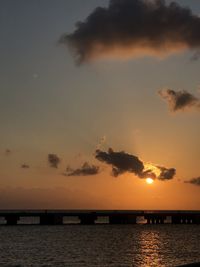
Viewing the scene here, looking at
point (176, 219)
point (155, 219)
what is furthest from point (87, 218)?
point (176, 219)

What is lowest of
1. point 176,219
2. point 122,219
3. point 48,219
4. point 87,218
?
point 48,219

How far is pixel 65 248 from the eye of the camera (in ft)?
270

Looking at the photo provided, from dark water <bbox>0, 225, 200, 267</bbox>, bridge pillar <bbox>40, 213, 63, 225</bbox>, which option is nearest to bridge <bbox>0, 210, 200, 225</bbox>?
bridge pillar <bbox>40, 213, 63, 225</bbox>

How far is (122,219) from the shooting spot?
170 meters

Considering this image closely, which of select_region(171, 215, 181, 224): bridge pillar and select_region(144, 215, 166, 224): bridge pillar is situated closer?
select_region(144, 215, 166, 224): bridge pillar

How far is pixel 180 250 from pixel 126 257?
1340 cm

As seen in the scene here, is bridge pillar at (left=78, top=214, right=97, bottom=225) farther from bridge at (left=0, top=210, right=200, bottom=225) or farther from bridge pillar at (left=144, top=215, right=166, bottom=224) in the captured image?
bridge pillar at (left=144, top=215, right=166, bottom=224)

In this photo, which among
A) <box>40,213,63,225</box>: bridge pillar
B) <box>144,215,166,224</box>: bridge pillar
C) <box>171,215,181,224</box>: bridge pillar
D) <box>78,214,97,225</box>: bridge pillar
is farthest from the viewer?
<box>171,215,181,224</box>: bridge pillar

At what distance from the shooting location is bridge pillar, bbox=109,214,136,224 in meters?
170

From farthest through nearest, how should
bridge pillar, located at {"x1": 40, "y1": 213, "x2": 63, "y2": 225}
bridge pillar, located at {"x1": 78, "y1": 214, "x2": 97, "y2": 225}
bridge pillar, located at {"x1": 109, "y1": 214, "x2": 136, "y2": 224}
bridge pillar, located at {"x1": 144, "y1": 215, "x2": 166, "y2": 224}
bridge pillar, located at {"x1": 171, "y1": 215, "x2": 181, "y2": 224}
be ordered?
bridge pillar, located at {"x1": 171, "y1": 215, "x2": 181, "y2": 224}, bridge pillar, located at {"x1": 144, "y1": 215, "x2": 166, "y2": 224}, bridge pillar, located at {"x1": 109, "y1": 214, "x2": 136, "y2": 224}, bridge pillar, located at {"x1": 78, "y1": 214, "x2": 97, "y2": 225}, bridge pillar, located at {"x1": 40, "y1": 213, "x2": 63, "y2": 225}

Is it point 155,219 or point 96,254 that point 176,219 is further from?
point 96,254

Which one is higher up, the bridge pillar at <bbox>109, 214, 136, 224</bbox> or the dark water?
the bridge pillar at <bbox>109, 214, 136, 224</bbox>

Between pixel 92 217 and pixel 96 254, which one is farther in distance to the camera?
pixel 92 217

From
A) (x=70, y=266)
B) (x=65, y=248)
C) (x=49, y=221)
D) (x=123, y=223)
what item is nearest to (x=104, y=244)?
(x=65, y=248)
